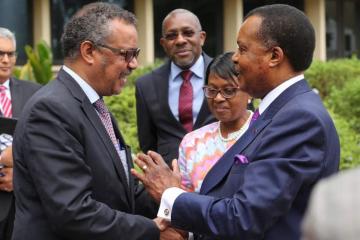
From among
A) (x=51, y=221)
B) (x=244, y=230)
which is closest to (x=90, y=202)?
(x=51, y=221)

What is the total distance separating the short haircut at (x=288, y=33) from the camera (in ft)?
9.14

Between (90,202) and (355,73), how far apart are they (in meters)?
12.2

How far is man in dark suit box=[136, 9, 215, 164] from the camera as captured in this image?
5527 millimetres

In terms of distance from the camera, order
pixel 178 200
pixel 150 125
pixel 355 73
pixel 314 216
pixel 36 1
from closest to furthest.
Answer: pixel 314 216, pixel 178 200, pixel 150 125, pixel 355 73, pixel 36 1

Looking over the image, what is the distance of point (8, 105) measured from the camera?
5.44 metres

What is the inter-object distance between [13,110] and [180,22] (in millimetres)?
1613

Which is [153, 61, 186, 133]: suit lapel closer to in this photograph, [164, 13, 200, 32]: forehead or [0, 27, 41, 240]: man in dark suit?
[164, 13, 200, 32]: forehead

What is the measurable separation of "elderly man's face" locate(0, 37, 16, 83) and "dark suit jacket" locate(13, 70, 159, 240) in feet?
9.23

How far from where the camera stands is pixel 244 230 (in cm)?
266

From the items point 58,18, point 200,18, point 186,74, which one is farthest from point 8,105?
point 200,18

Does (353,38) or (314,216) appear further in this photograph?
(353,38)

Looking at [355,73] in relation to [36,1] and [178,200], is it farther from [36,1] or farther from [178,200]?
[178,200]

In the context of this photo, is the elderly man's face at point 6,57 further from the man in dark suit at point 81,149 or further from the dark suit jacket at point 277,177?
the dark suit jacket at point 277,177

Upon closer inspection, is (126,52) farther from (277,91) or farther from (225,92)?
(225,92)
